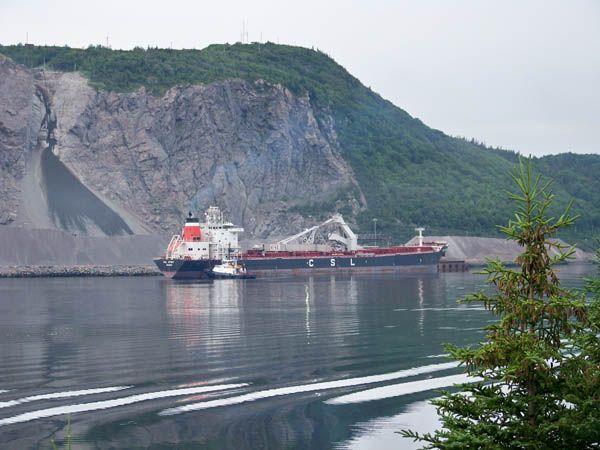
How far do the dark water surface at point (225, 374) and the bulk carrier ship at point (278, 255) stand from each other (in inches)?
2119

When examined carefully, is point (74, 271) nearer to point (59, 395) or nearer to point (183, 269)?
point (183, 269)

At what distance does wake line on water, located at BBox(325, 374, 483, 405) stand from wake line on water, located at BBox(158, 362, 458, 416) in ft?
3.35

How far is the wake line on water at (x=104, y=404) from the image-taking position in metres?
25.3

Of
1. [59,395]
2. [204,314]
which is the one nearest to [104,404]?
[59,395]

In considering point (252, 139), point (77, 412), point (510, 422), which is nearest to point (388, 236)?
point (252, 139)

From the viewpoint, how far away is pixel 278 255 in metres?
A: 131

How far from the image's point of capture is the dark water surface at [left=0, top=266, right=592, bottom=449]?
79.2 feet

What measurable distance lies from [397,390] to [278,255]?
10125 cm

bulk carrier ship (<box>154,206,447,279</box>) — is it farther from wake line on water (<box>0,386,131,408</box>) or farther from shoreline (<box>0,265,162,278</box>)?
wake line on water (<box>0,386,131,408</box>)

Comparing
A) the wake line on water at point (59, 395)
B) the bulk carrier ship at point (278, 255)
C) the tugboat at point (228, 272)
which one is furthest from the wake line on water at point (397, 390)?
the bulk carrier ship at point (278, 255)

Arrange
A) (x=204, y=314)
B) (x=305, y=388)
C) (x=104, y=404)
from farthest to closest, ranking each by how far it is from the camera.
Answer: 1. (x=204, y=314)
2. (x=305, y=388)
3. (x=104, y=404)

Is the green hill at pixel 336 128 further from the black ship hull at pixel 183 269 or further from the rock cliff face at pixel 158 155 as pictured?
the black ship hull at pixel 183 269

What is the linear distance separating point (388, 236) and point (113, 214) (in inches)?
1849

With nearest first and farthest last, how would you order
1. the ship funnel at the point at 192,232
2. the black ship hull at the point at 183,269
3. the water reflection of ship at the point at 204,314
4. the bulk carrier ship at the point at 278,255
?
1. the water reflection of ship at the point at 204,314
2. the black ship hull at the point at 183,269
3. the bulk carrier ship at the point at 278,255
4. the ship funnel at the point at 192,232
